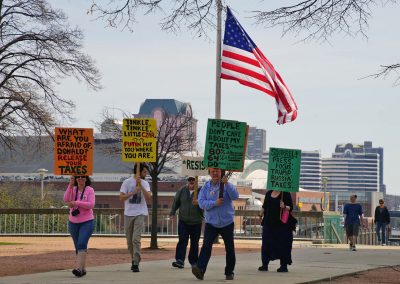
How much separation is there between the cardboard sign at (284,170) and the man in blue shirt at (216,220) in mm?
2072

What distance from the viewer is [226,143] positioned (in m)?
17.3

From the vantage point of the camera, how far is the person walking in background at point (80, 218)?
17.1 meters

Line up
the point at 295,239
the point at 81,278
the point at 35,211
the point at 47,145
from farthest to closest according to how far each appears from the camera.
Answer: the point at 35,211 → the point at 295,239 → the point at 47,145 → the point at 81,278

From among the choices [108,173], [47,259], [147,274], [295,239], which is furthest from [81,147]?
[108,173]

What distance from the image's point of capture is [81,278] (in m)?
16.8

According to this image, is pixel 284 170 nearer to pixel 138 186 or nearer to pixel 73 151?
pixel 138 186

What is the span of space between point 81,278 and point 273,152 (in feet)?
14.4

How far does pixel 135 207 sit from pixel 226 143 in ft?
7.08

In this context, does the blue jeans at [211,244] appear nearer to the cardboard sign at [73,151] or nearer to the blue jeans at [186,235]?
the blue jeans at [186,235]

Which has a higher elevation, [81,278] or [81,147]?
[81,147]

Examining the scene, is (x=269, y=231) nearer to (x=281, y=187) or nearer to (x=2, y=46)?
(x=281, y=187)

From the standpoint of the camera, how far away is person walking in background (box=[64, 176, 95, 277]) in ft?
56.0

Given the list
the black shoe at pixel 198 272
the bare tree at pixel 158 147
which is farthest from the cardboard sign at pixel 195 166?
the bare tree at pixel 158 147

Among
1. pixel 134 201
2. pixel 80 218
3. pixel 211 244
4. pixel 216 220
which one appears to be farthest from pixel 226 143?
pixel 80 218
